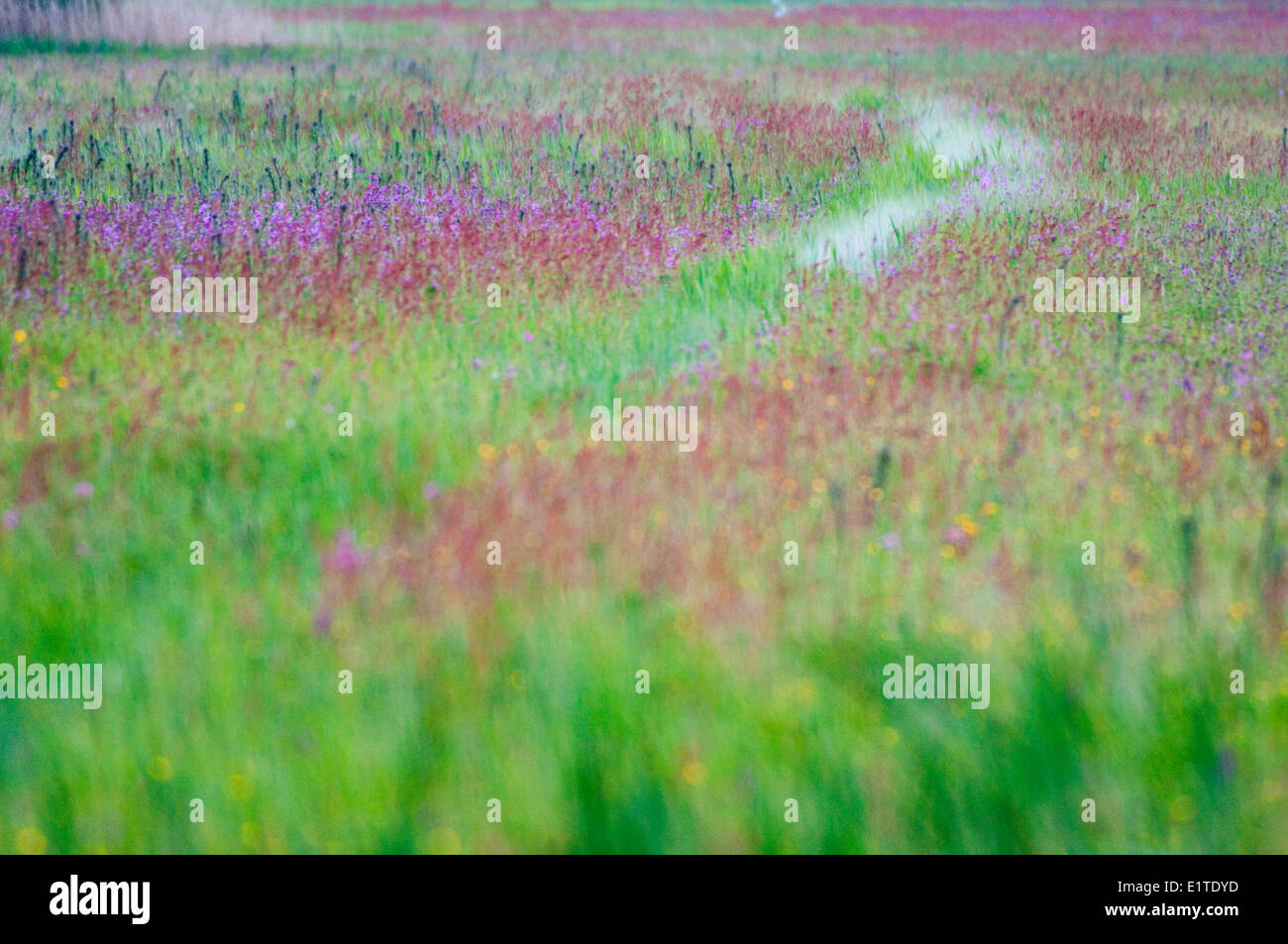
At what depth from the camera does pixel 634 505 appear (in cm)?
434

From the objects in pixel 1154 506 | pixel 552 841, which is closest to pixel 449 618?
pixel 552 841

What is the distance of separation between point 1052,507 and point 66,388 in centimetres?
506

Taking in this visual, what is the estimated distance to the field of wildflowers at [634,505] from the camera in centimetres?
293

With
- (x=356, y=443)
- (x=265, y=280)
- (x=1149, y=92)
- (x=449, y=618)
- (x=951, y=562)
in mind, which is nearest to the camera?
(x=449, y=618)

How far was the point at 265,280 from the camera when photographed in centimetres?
697

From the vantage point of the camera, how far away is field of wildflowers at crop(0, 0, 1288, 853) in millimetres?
2932

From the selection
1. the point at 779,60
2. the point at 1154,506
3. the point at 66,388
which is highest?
the point at 779,60

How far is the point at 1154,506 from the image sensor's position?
173 inches

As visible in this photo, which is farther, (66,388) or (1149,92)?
(1149,92)
